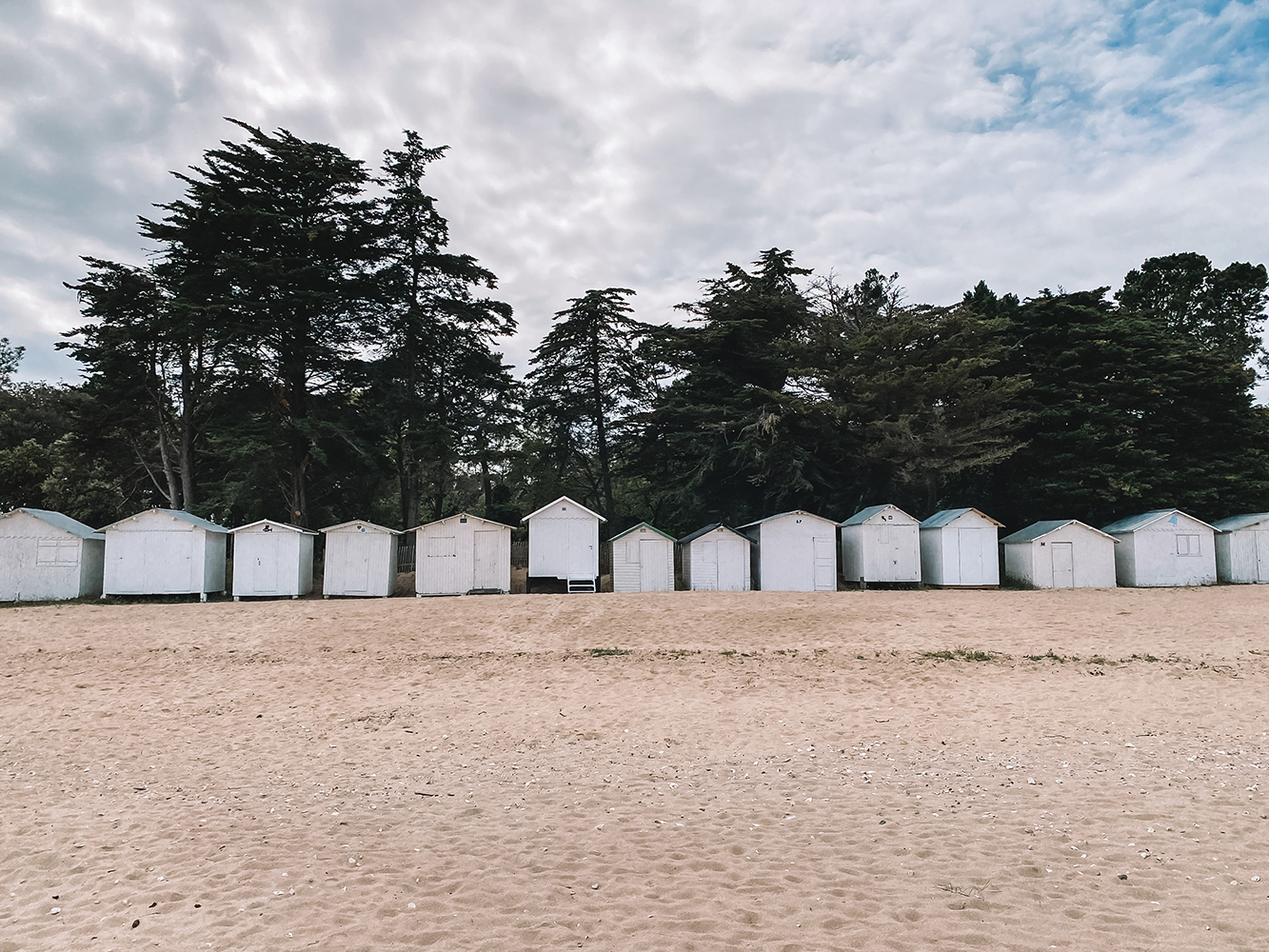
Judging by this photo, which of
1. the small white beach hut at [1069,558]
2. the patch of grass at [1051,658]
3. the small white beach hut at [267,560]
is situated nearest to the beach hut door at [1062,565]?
the small white beach hut at [1069,558]

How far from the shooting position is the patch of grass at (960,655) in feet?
48.0

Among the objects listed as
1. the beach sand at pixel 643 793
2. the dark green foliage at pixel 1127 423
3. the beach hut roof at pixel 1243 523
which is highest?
the dark green foliage at pixel 1127 423

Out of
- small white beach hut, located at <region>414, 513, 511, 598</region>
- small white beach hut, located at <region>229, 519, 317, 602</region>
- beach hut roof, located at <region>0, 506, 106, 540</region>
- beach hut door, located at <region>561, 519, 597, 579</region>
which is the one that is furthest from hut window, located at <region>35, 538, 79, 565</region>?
beach hut door, located at <region>561, 519, 597, 579</region>

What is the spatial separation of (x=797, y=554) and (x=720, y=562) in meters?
2.79

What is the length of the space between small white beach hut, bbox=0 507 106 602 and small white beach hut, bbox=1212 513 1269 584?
40.6 metres

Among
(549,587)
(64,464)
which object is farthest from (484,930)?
(64,464)

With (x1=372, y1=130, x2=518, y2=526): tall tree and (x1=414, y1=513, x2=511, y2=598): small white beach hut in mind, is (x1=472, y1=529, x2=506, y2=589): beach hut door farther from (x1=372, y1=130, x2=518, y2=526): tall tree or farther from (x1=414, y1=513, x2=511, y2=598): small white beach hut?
(x1=372, y1=130, x2=518, y2=526): tall tree

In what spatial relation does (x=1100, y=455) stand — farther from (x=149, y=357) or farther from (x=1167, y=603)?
(x=149, y=357)

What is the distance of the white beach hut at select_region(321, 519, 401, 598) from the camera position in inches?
969

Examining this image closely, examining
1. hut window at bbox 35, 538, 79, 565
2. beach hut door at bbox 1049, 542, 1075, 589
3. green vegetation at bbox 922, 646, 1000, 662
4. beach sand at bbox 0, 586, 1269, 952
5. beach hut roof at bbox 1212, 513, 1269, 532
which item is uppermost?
beach hut roof at bbox 1212, 513, 1269, 532

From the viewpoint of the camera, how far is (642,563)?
2556 cm

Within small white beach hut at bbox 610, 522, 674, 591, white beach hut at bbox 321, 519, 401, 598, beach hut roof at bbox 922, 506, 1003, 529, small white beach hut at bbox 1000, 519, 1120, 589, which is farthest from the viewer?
beach hut roof at bbox 922, 506, 1003, 529

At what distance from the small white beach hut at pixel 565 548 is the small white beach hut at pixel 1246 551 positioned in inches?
924

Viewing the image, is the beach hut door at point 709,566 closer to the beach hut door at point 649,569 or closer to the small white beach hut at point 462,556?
the beach hut door at point 649,569
